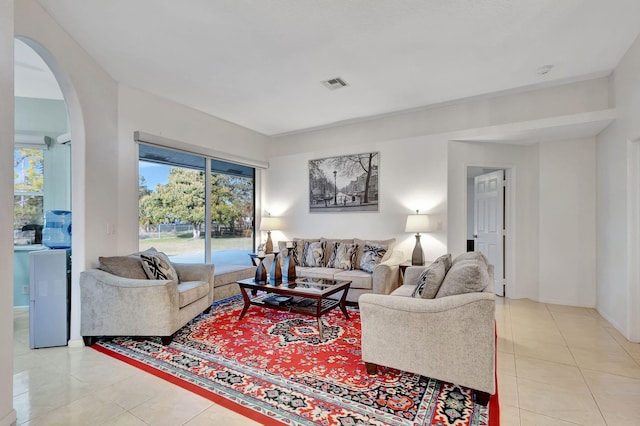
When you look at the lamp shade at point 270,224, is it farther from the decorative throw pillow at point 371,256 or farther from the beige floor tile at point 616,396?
the beige floor tile at point 616,396

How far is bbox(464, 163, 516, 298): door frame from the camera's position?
464 centimetres

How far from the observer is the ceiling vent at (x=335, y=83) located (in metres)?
3.65

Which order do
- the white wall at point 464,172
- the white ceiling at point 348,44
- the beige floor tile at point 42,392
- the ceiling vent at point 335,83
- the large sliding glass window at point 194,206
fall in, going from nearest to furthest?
the beige floor tile at point 42,392
the white ceiling at point 348,44
the ceiling vent at point 335,83
the white wall at point 464,172
the large sliding glass window at point 194,206

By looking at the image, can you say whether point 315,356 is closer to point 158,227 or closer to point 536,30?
point 158,227

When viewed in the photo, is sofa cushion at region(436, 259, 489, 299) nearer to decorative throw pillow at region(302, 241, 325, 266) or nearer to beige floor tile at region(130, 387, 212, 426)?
beige floor tile at region(130, 387, 212, 426)

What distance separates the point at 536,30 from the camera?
106 inches

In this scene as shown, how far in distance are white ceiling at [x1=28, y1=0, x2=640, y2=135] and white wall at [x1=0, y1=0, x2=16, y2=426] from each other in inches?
32.5

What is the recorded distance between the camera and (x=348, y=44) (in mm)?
2893

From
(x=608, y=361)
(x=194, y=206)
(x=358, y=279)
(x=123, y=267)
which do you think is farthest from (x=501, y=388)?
(x=194, y=206)

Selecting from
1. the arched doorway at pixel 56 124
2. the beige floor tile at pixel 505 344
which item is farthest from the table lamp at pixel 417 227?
the arched doorway at pixel 56 124

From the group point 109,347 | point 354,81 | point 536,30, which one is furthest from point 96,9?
point 536,30

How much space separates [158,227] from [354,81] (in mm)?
3236

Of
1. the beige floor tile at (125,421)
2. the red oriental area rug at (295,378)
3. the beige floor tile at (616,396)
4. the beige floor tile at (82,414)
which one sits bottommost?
the beige floor tile at (616,396)

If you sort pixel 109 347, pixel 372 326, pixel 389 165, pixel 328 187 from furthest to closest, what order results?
pixel 328 187 → pixel 389 165 → pixel 109 347 → pixel 372 326
